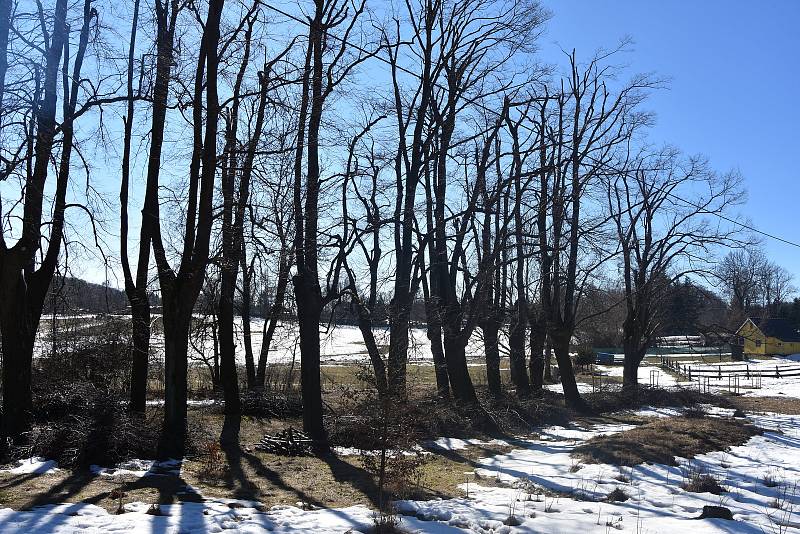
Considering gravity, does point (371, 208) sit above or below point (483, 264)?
above

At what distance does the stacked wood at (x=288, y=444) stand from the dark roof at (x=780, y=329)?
2827 inches

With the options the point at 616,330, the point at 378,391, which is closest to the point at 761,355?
the point at 616,330

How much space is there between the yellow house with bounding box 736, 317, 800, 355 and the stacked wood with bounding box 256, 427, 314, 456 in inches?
2695

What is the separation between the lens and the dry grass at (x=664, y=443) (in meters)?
14.0

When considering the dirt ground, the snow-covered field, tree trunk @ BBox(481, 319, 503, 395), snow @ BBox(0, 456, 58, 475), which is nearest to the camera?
the snow-covered field

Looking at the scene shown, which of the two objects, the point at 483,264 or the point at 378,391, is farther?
the point at 483,264

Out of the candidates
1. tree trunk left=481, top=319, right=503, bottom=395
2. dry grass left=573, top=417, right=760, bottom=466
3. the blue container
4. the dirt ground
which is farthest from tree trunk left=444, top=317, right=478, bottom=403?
the blue container

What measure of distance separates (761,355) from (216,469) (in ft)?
247

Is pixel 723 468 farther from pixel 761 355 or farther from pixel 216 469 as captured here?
pixel 761 355

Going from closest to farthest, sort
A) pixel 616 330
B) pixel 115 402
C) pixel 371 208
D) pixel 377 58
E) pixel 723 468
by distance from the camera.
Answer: pixel 115 402 → pixel 723 468 → pixel 377 58 → pixel 371 208 → pixel 616 330

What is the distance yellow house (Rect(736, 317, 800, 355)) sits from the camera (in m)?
73.8

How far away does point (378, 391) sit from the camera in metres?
9.80

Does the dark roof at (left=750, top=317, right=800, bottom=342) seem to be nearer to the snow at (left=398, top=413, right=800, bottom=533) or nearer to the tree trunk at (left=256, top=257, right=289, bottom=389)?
the snow at (left=398, top=413, right=800, bottom=533)

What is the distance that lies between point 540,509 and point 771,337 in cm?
7412
